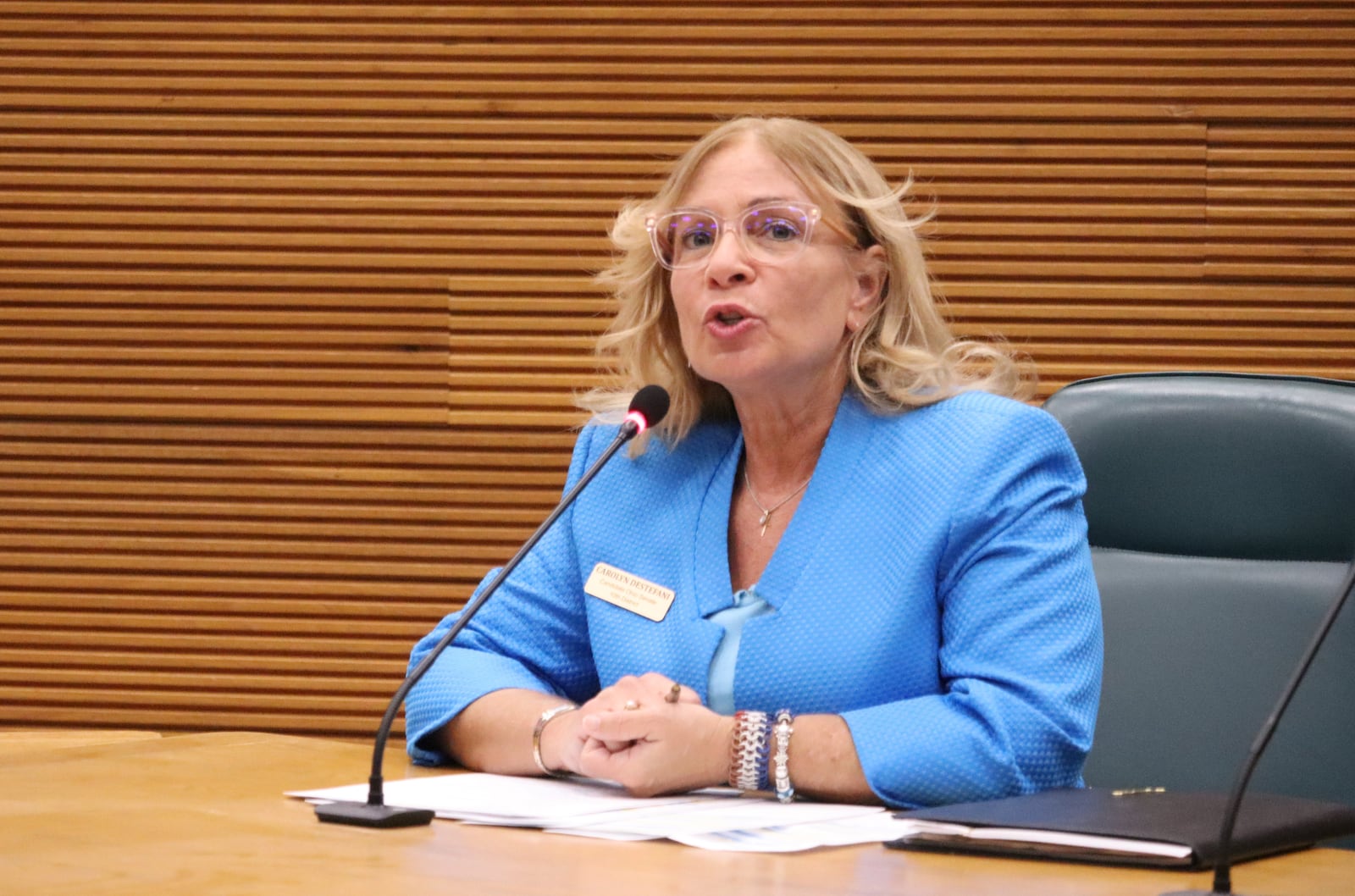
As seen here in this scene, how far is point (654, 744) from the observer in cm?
153

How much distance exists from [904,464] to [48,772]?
3.43 ft

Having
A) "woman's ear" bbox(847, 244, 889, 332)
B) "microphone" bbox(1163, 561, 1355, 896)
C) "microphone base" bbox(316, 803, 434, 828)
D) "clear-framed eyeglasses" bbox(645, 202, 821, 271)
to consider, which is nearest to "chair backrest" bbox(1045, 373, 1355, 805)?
"woman's ear" bbox(847, 244, 889, 332)

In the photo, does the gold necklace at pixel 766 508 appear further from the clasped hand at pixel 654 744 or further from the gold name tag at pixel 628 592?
the clasped hand at pixel 654 744

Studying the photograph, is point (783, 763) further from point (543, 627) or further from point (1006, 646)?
point (543, 627)

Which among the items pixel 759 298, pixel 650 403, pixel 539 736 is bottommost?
pixel 539 736

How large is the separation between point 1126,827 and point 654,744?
1.64 feet

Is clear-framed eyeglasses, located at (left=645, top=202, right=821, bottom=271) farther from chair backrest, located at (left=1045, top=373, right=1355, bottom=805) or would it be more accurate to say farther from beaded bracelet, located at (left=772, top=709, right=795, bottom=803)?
beaded bracelet, located at (left=772, top=709, right=795, bottom=803)

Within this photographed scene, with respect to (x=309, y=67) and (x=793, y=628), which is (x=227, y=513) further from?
(x=793, y=628)

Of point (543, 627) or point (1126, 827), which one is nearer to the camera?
point (1126, 827)

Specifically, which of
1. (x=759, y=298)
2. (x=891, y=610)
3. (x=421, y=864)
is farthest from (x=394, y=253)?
(x=421, y=864)

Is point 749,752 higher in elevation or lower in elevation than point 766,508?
lower

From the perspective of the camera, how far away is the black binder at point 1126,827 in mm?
1182

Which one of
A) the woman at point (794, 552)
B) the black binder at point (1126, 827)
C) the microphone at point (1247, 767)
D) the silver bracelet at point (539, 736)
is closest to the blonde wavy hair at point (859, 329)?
the woman at point (794, 552)

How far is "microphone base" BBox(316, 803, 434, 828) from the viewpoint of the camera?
1342mm
